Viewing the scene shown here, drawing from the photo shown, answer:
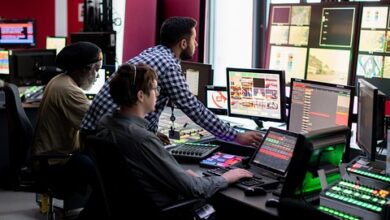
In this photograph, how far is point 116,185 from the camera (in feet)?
6.70

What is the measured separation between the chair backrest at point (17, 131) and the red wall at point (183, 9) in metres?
2.36

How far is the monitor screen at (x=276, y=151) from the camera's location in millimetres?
2457

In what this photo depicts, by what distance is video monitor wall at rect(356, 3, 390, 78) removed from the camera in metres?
3.17

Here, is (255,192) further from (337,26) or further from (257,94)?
(337,26)

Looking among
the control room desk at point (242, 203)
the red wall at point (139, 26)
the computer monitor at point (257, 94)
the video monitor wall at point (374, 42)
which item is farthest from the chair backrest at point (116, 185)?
the red wall at point (139, 26)

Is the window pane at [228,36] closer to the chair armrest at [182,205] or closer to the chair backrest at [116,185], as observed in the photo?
the chair armrest at [182,205]

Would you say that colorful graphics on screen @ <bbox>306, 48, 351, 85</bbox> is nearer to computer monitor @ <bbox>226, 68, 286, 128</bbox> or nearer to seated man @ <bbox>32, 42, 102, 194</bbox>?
computer monitor @ <bbox>226, 68, 286, 128</bbox>

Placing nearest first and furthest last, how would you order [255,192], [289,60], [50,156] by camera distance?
1. [255,192]
2. [50,156]
3. [289,60]

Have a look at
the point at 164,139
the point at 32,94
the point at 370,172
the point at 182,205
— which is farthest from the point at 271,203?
the point at 32,94

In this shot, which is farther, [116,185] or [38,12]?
[38,12]

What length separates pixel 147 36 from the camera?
18.3 feet

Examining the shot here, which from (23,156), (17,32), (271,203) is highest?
(17,32)

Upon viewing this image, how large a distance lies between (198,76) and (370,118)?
5.50 ft

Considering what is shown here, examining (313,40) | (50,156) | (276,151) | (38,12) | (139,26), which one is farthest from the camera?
(38,12)
